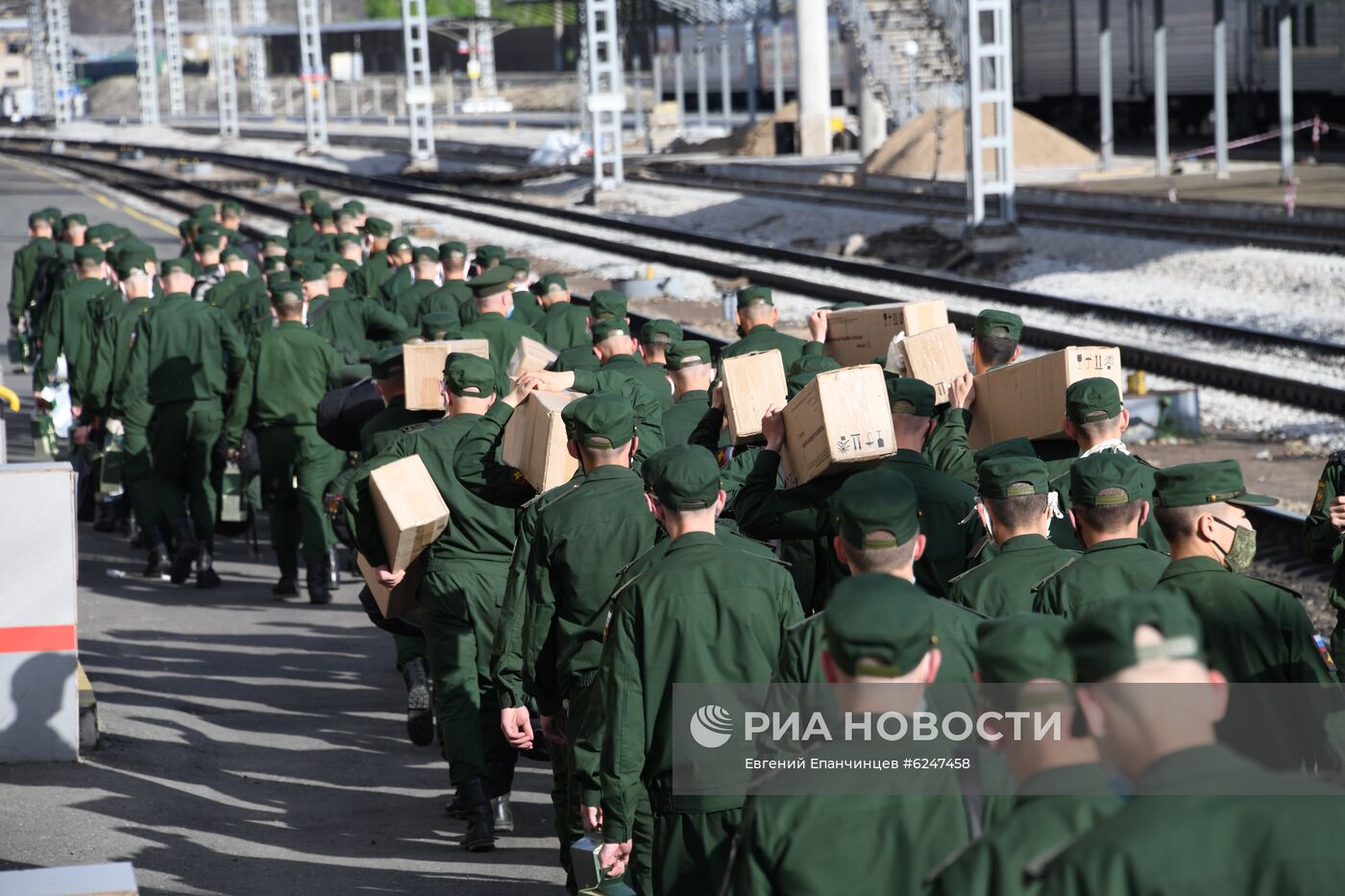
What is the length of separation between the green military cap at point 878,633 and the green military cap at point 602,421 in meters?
2.71

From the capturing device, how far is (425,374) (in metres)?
9.08

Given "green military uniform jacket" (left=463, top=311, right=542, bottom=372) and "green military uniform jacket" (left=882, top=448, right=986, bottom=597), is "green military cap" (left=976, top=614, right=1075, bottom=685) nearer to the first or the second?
"green military uniform jacket" (left=882, top=448, right=986, bottom=597)

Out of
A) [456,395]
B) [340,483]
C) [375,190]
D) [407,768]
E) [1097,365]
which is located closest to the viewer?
[1097,365]

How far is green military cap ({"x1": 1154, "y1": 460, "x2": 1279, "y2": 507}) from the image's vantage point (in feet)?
17.3

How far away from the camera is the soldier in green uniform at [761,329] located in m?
9.34

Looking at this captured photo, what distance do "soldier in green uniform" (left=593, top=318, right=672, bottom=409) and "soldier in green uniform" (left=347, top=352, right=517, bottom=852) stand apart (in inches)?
55.0

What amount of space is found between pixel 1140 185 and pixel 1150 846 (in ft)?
115

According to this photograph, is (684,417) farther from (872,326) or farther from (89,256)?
(89,256)

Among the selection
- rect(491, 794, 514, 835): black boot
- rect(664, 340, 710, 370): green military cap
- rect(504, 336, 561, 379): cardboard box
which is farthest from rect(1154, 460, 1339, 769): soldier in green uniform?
rect(504, 336, 561, 379): cardboard box

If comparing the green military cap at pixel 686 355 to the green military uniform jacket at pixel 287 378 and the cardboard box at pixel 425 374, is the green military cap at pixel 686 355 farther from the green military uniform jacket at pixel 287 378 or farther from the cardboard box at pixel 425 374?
the green military uniform jacket at pixel 287 378

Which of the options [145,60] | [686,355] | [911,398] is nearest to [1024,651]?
[911,398]

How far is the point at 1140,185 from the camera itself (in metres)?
36.3

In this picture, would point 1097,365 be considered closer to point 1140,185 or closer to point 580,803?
point 580,803

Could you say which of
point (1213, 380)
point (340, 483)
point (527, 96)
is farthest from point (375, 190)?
point (527, 96)
